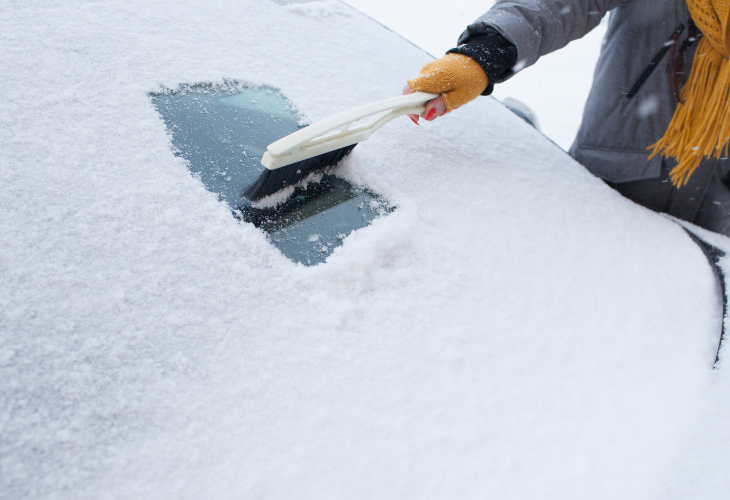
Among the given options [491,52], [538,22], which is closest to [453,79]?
[491,52]

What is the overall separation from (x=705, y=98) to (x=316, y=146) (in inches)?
49.6

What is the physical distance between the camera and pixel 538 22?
1.29 m

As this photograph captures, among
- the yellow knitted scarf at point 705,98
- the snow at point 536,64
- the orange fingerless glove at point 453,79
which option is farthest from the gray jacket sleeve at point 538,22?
the snow at point 536,64

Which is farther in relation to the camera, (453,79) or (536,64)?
(536,64)

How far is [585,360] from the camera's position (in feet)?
2.85

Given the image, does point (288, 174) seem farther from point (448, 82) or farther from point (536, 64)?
point (536, 64)

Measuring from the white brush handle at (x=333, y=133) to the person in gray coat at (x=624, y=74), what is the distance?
14 cm

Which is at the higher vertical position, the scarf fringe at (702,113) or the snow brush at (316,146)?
the scarf fringe at (702,113)

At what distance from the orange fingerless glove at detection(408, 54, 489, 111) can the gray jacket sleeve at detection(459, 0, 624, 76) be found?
152mm

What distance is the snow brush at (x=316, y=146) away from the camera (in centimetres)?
84

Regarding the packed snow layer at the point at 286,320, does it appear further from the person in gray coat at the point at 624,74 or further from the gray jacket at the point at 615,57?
the gray jacket at the point at 615,57

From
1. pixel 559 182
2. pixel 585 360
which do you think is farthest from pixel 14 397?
pixel 559 182

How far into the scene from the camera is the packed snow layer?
57 centimetres

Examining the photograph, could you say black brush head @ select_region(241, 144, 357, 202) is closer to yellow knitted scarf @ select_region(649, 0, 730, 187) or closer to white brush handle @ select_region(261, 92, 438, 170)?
white brush handle @ select_region(261, 92, 438, 170)
